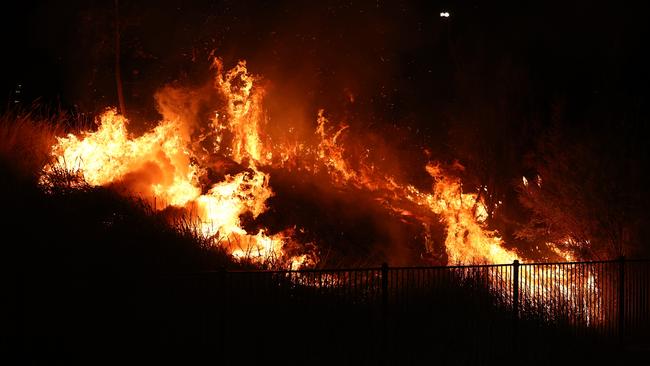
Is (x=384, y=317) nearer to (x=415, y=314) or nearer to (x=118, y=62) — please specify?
(x=415, y=314)

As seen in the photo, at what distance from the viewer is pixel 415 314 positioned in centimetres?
984

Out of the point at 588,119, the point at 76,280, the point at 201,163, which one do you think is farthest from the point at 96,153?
the point at 588,119

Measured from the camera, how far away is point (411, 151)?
19109 mm

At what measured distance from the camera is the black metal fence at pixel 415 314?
8172 millimetres

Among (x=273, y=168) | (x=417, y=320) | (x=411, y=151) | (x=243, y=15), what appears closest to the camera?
(x=417, y=320)

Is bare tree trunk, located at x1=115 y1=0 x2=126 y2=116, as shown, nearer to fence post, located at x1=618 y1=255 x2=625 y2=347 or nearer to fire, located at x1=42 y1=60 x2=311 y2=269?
fire, located at x1=42 y1=60 x2=311 y2=269

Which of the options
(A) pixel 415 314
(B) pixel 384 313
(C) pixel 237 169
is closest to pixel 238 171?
(C) pixel 237 169

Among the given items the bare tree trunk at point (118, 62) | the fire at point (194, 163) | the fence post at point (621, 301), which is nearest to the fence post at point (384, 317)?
the fire at point (194, 163)

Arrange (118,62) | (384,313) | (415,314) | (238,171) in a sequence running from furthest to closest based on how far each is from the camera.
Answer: (118,62) → (238,171) → (415,314) → (384,313)

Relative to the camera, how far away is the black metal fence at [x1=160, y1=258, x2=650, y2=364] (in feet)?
26.8

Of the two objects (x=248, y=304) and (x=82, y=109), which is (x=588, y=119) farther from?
(x=82, y=109)

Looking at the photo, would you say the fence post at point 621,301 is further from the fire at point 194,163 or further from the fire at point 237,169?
the fire at point 194,163

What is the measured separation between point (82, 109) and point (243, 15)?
551 centimetres

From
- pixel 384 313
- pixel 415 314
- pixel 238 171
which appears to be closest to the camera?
pixel 384 313
